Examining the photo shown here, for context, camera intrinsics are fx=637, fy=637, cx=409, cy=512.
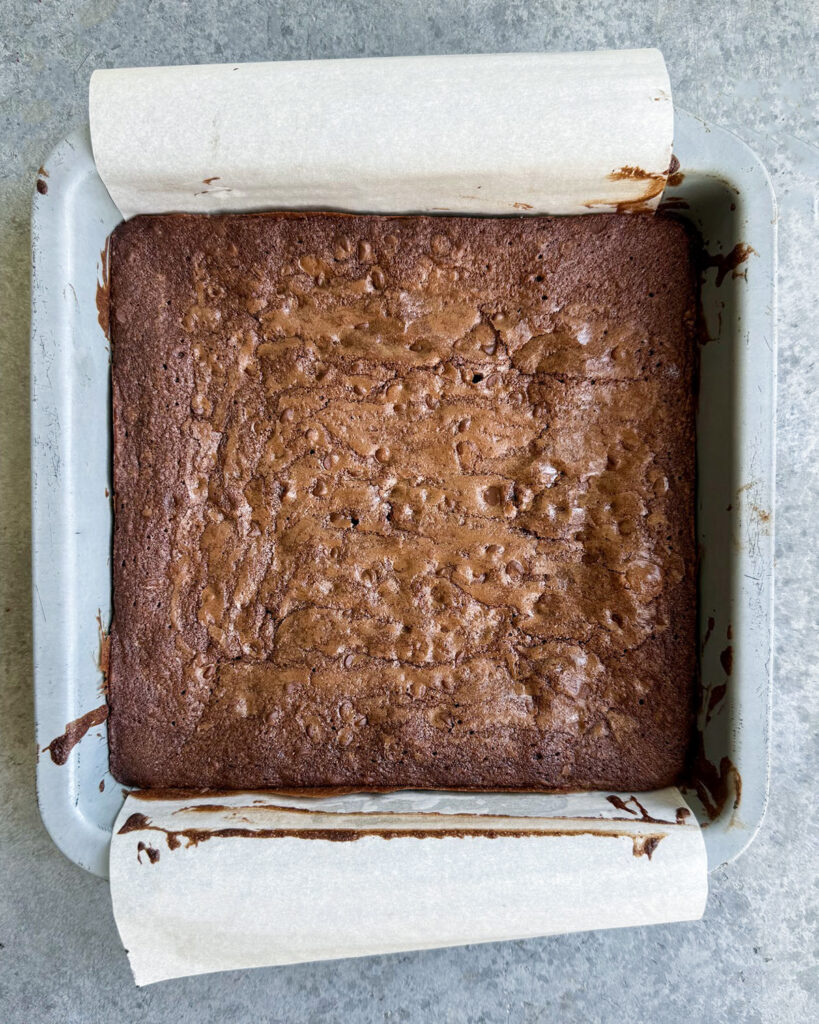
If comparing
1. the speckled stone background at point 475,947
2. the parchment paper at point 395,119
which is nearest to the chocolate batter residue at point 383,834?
the speckled stone background at point 475,947

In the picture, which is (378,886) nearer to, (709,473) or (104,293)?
(709,473)

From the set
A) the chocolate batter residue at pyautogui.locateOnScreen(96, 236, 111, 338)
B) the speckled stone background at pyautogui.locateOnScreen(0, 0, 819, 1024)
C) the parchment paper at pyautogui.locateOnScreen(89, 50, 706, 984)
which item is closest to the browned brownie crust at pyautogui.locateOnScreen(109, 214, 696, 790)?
the chocolate batter residue at pyautogui.locateOnScreen(96, 236, 111, 338)

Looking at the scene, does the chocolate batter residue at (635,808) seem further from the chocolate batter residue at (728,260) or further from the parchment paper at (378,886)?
the chocolate batter residue at (728,260)

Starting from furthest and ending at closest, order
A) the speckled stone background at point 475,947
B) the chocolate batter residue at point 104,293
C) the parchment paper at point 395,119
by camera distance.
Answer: the speckled stone background at point 475,947
the chocolate batter residue at point 104,293
the parchment paper at point 395,119

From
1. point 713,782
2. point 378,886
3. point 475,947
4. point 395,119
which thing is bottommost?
point 475,947

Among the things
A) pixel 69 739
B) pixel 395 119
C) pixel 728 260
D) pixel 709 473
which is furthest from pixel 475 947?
pixel 395 119

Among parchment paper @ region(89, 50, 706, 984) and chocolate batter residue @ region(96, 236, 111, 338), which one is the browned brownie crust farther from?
parchment paper @ region(89, 50, 706, 984)

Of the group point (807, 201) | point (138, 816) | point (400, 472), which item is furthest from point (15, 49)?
point (807, 201)
